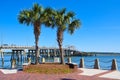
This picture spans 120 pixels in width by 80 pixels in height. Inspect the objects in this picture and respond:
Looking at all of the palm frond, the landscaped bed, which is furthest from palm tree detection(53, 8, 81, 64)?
the landscaped bed

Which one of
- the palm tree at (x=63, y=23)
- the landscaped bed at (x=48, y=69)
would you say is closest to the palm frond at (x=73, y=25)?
the palm tree at (x=63, y=23)

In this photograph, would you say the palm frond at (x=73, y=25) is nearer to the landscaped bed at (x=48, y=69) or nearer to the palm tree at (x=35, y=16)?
the palm tree at (x=35, y=16)

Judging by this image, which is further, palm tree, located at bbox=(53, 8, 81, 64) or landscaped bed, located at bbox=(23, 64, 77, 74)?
palm tree, located at bbox=(53, 8, 81, 64)

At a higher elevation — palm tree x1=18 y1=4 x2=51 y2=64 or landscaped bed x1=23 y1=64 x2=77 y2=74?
palm tree x1=18 y1=4 x2=51 y2=64

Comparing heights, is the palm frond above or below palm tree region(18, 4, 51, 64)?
below

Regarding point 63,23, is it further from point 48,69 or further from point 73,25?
point 48,69

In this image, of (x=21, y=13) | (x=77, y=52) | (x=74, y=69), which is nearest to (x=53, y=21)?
(x=21, y=13)

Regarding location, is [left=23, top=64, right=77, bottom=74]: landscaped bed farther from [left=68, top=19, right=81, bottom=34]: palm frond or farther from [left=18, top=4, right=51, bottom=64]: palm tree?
[left=68, top=19, right=81, bottom=34]: palm frond

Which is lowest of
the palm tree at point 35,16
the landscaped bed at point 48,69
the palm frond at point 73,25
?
the landscaped bed at point 48,69

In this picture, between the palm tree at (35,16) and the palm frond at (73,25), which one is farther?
the palm frond at (73,25)

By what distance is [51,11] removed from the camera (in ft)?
92.7

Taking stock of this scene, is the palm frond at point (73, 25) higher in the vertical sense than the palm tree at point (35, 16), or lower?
lower

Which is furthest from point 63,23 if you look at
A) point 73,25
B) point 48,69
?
point 48,69

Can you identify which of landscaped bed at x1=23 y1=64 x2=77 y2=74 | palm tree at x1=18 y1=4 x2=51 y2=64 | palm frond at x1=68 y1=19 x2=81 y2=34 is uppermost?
palm tree at x1=18 y1=4 x2=51 y2=64
